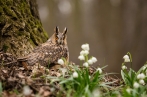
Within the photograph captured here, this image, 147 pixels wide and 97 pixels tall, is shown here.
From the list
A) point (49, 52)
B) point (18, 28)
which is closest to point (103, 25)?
point (18, 28)

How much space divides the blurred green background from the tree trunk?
928 cm

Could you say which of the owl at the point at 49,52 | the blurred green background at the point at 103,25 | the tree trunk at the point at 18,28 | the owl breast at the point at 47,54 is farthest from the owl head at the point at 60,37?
the blurred green background at the point at 103,25

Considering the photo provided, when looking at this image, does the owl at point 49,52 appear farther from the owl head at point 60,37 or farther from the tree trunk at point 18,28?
the tree trunk at point 18,28

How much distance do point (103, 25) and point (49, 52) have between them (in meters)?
15.2

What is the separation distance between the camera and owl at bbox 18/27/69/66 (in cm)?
568

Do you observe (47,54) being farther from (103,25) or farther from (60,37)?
(103,25)

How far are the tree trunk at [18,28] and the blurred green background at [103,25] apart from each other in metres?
9.28

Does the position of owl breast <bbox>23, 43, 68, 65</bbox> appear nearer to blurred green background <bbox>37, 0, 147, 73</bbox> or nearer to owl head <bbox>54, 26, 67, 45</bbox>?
owl head <bbox>54, 26, 67, 45</bbox>

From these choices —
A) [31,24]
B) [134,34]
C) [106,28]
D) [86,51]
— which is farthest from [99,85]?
[106,28]

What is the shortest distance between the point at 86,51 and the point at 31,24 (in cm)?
269

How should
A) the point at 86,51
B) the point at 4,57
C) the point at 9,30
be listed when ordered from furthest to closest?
the point at 9,30, the point at 4,57, the point at 86,51

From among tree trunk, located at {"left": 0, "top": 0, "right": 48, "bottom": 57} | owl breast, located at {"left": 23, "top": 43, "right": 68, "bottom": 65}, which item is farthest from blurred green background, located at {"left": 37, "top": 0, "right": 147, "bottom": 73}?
owl breast, located at {"left": 23, "top": 43, "right": 68, "bottom": 65}

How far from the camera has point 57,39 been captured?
640cm

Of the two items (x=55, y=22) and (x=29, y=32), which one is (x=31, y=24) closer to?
(x=29, y=32)
